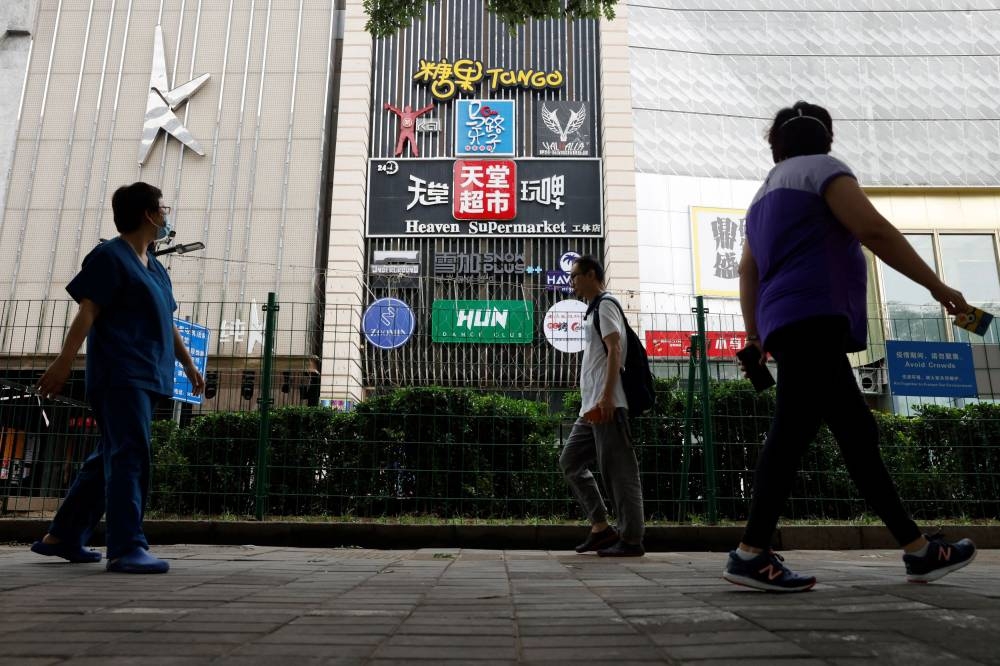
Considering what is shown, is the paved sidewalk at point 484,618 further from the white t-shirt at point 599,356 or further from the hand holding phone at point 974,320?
the white t-shirt at point 599,356

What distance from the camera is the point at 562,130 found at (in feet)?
63.5

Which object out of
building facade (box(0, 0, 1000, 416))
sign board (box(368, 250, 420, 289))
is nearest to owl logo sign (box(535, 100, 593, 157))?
building facade (box(0, 0, 1000, 416))

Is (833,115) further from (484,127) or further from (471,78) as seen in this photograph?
(471,78)

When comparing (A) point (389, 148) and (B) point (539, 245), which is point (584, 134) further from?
(A) point (389, 148)

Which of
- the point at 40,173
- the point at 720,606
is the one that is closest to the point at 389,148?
the point at 40,173

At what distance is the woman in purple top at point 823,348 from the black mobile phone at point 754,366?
181 mm

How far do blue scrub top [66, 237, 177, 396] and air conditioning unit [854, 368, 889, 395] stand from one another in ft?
19.8

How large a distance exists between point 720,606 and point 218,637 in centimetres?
143

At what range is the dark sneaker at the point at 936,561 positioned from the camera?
2.65m

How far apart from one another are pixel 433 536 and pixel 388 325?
8.71 feet

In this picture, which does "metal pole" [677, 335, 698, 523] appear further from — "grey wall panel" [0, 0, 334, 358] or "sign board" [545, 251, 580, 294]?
"grey wall panel" [0, 0, 334, 358]

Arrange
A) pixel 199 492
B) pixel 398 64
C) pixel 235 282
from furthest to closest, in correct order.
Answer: pixel 398 64
pixel 235 282
pixel 199 492

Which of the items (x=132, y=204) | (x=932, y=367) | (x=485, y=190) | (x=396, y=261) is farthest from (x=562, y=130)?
(x=132, y=204)

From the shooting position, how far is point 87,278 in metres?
3.45
